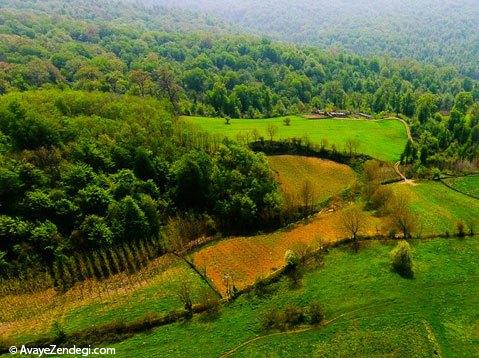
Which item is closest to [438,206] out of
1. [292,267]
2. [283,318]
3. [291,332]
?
[292,267]

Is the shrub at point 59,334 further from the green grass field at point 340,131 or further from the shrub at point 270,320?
the green grass field at point 340,131

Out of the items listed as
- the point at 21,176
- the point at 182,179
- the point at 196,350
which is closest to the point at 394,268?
the point at 196,350

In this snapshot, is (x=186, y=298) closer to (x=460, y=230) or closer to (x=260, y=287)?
(x=260, y=287)

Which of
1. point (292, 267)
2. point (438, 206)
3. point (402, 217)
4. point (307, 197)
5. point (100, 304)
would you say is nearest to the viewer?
point (100, 304)

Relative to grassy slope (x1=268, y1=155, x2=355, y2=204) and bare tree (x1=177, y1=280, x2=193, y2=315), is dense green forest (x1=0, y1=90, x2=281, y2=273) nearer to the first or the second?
grassy slope (x1=268, y1=155, x2=355, y2=204)

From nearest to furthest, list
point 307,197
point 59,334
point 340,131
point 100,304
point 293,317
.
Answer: point 59,334 → point 293,317 → point 100,304 → point 307,197 → point 340,131

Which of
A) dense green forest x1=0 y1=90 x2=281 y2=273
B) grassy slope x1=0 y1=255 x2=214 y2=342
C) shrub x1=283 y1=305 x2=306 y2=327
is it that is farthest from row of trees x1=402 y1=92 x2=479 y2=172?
grassy slope x1=0 y1=255 x2=214 y2=342

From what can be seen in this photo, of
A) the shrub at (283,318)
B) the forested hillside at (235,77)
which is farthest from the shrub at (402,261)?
the forested hillside at (235,77)
